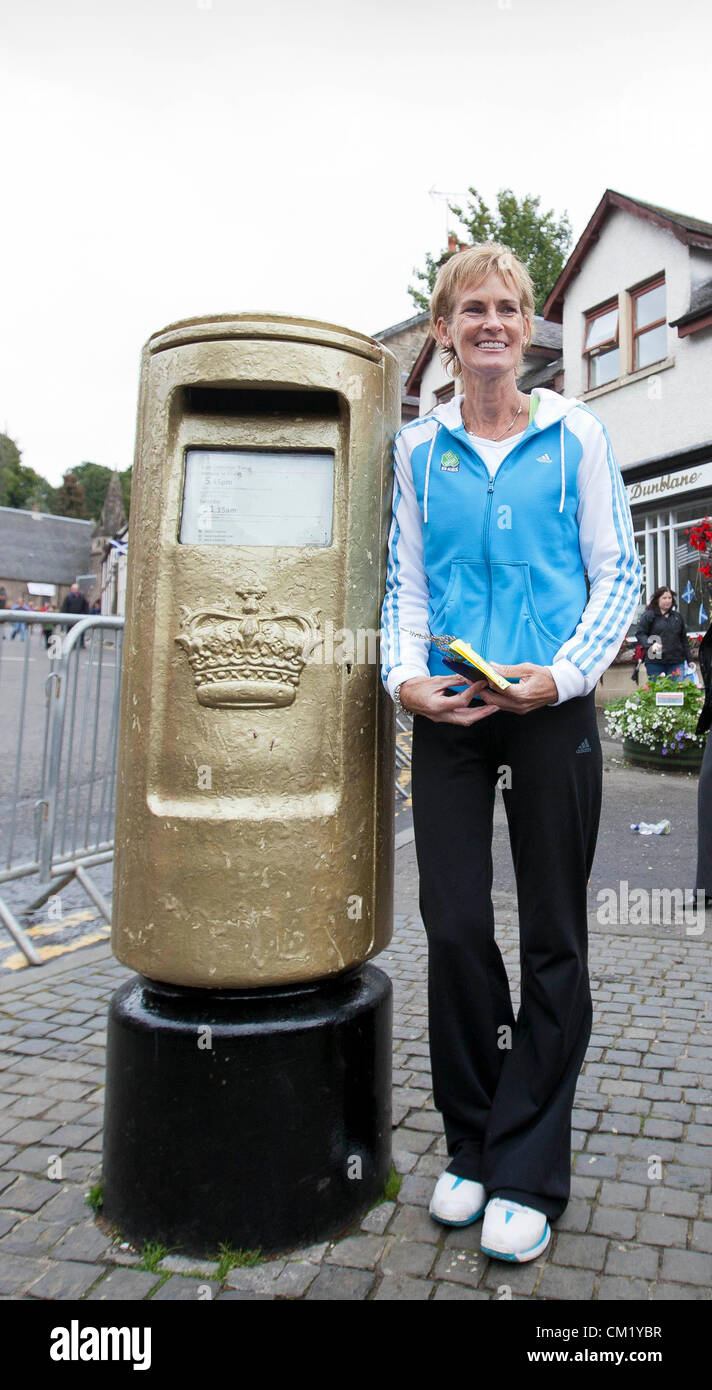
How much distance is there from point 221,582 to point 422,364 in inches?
1007

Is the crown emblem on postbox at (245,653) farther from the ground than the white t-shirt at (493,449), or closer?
closer

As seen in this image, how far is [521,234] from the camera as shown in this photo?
32094 mm

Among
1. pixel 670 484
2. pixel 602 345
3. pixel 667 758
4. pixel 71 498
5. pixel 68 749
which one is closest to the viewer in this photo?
pixel 68 749

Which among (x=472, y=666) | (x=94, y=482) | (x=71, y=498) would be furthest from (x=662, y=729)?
(x=94, y=482)

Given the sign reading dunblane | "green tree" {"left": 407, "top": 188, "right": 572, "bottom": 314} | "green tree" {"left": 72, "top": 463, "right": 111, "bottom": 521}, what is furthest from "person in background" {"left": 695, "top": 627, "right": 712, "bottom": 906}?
"green tree" {"left": 72, "top": 463, "right": 111, "bottom": 521}

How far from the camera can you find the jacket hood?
2283 millimetres

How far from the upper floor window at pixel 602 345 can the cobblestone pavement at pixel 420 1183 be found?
17225 millimetres

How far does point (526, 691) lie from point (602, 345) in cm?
1903

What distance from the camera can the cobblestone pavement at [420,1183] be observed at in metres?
2.07

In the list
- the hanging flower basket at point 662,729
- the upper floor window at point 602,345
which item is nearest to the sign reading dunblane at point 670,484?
the upper floor window at point 602,345

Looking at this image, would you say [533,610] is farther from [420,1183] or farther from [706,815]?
[706,815]

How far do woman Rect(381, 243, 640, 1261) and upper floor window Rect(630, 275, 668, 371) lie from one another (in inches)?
666
